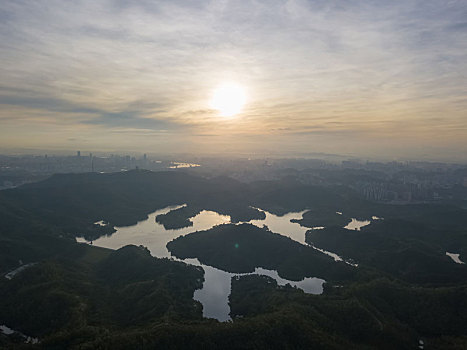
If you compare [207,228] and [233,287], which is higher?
[233,287]

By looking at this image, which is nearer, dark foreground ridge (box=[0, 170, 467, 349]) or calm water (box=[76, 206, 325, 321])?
dark foreground ridge (box=[0, 170, 467, 349])

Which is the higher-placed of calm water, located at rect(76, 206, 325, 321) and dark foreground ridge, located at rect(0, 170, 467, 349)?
dark foreground ridge, located at rect(0, 170, 467, 349)

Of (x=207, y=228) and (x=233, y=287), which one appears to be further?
(x=207, y=228)

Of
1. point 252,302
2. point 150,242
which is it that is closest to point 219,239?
point 150,242

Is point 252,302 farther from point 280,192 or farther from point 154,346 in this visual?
point 280,192

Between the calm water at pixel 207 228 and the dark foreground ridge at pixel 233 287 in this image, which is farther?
the calm water at pixel 207 228

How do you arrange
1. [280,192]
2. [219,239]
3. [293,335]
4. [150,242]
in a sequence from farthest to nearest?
1. [280,192]
2. [150,242]
3. [219,239]
4. [293,335]

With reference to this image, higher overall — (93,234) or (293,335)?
(293,335)

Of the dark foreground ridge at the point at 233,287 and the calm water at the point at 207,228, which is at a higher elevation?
the dark foreground ridge at the point at 233,287
